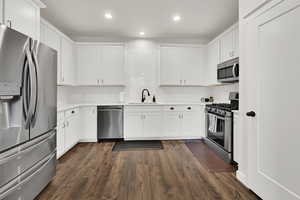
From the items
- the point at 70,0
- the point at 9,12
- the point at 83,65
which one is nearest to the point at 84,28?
the point at 83,65

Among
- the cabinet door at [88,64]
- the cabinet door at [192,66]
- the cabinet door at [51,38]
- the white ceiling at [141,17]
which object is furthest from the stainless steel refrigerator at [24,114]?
the cabinet door at [192,66]

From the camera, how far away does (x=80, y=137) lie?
4.37 metres

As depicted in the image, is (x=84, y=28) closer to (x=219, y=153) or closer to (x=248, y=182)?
(x=219, y=153)

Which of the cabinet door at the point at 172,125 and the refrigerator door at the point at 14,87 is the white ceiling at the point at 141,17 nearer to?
the refrigerator door at the point at 14,87

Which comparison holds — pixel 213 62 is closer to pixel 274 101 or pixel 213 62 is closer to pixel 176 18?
pixel 176 18

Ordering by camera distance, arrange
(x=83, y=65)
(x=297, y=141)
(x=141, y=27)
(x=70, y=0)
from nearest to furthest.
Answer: (x=297, y=141) < (x=70, y=0) < (x=141, y=27) < (x=83, y=65)

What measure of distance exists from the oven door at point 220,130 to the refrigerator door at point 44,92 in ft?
9.10

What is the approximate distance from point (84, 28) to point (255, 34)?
12.2 feet

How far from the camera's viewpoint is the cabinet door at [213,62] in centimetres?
420

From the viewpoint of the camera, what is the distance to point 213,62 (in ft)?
14.5

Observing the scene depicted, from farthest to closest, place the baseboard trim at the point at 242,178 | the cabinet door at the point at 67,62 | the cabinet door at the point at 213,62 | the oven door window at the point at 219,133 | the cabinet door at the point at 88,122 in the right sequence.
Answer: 1. the cabinet door at the point at 88,122
2. the cabinet door at the point at 213,62
3. the cabinet door at the point at 67,62
4. the oven door window at the point at 219,133
5. the baseboard trim at the point at 242,178

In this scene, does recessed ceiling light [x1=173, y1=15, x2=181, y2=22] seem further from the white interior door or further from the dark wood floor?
the dark wood floor

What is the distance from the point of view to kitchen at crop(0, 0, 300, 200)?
5.52 feet

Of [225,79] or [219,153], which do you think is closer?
[219,153]
